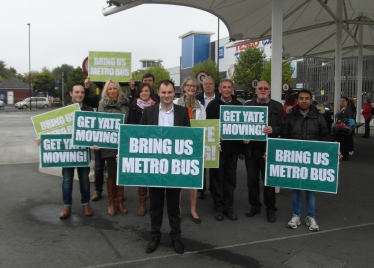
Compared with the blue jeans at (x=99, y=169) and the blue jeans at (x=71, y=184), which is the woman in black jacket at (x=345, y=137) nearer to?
the blue jeans at (x=99, y=169)

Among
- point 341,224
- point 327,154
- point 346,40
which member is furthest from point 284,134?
point 346,40

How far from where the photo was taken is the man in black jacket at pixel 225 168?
585 centimetres

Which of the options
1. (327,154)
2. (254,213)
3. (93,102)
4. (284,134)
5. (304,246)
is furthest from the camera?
(93,102)

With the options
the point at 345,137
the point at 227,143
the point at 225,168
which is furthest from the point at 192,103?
the point at 345,137

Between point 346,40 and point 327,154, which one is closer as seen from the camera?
point 327,154

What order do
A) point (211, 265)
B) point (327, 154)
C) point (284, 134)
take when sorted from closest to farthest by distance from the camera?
point (211, 265) < point (327, 154) < point (284, 134)

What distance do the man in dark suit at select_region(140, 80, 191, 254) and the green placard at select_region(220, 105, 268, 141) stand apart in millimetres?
1210

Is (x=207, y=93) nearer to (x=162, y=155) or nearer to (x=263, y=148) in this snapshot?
(x=263, y=148)

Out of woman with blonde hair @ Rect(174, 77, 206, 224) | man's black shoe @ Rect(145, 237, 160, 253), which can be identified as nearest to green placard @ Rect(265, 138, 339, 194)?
woman with blonde hair @ Rect(174, 77, 206, 224)


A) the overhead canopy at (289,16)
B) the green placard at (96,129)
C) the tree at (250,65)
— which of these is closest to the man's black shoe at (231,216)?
the green placard at (96,129)

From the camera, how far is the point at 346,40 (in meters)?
20.4

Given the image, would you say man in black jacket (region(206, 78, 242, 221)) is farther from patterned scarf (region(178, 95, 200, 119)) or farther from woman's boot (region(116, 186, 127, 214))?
woman's boot (region(116, 186, 127, 214))

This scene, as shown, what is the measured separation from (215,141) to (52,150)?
2.52 meters

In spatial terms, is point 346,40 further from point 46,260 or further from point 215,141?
point 46,260
